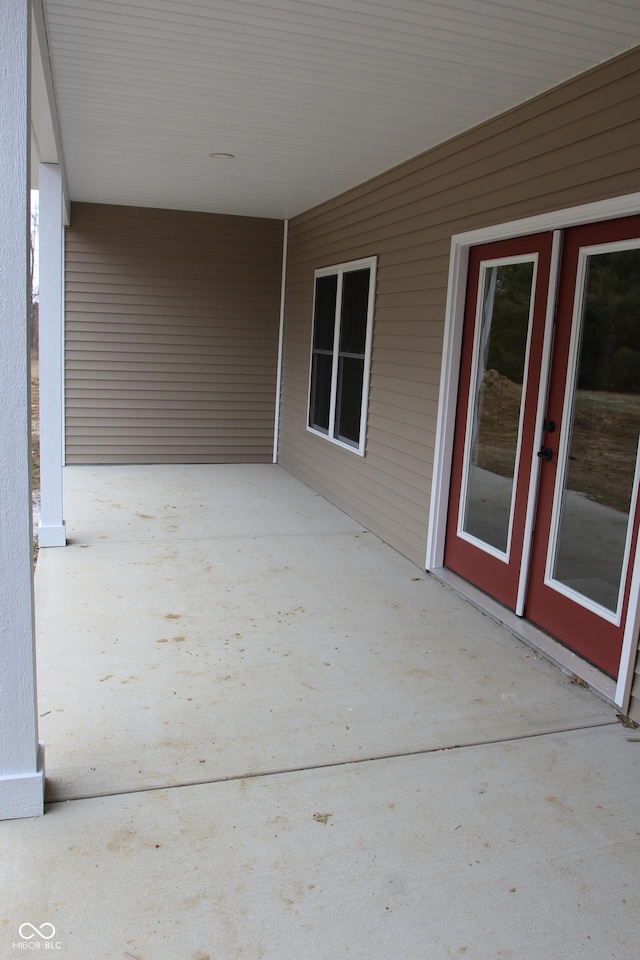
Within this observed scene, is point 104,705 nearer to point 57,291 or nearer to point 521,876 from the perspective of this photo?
point 521,876

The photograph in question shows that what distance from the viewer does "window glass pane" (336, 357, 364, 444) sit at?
20.2ft

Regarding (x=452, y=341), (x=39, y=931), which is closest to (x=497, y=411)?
(x=452, y=341)

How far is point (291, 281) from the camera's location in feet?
26.1

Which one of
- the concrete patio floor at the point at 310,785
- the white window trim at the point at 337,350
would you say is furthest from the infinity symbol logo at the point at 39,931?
the white window trim at the point at 337,350

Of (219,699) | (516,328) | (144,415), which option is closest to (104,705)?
(219,699)

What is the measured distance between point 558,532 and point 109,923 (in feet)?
8.28

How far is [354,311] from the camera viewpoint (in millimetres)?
6258

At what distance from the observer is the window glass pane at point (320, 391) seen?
7.01m

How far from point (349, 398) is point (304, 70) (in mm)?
3123

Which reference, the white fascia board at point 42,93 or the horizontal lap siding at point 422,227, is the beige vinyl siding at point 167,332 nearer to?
the horizontal lap siding at point 422,227

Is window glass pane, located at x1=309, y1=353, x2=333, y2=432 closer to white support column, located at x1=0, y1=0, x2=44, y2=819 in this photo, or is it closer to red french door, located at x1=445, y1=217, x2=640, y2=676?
red french door, located at x1=445, y1=217, x2=640, y2=676

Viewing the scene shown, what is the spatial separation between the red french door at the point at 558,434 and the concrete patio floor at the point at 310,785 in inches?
13.5

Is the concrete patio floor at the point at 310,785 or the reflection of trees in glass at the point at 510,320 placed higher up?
the reflection of trees in glass at the point at 510,320

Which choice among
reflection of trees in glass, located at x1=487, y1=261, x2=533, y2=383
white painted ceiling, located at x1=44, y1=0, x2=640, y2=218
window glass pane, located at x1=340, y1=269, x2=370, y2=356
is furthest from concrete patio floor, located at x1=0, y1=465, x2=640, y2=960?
white painted ceiling, located at x1=44, y1=0, x2=640, y2=218
